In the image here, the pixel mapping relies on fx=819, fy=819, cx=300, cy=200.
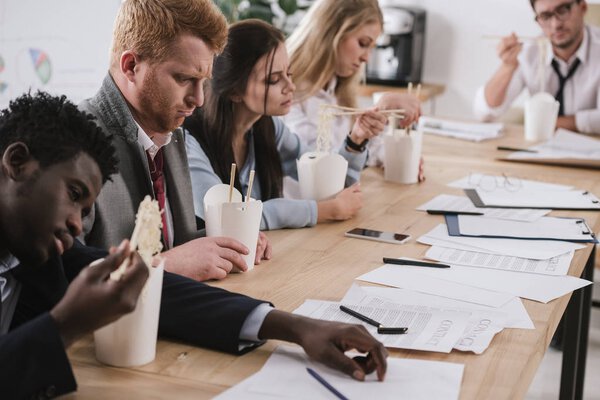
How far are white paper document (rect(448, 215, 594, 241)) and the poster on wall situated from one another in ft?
6.74

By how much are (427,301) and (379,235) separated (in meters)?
0.45

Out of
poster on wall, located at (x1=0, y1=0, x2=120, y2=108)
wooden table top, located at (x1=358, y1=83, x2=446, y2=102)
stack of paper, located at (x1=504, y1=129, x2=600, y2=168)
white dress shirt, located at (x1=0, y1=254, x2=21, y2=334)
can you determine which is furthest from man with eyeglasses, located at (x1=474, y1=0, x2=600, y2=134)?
white dress shirt, located at (x1=0, y1=254, x2=21, y2=334)

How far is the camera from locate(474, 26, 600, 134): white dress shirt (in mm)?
3559

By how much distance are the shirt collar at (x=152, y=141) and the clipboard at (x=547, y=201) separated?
0.92 meters

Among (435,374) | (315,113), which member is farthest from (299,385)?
(315,113)

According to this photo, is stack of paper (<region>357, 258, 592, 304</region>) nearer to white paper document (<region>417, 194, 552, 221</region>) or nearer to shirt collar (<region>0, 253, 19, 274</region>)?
white paper document (<region>417, 194, 552, 221</region>)

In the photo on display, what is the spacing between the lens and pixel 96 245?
5.02 feet

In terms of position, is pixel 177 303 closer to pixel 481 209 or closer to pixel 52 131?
pixel 52 131

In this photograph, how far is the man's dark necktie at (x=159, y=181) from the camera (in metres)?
1.66

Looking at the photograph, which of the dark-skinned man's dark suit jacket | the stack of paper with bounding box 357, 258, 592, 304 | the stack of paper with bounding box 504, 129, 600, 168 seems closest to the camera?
the dark-skinned man's dark suit jacket

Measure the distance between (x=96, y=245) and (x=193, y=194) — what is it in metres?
0.41

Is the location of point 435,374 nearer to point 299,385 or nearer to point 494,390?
point 494,390

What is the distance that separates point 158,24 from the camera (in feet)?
5.02

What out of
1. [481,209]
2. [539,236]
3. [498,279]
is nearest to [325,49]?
[481,209]
